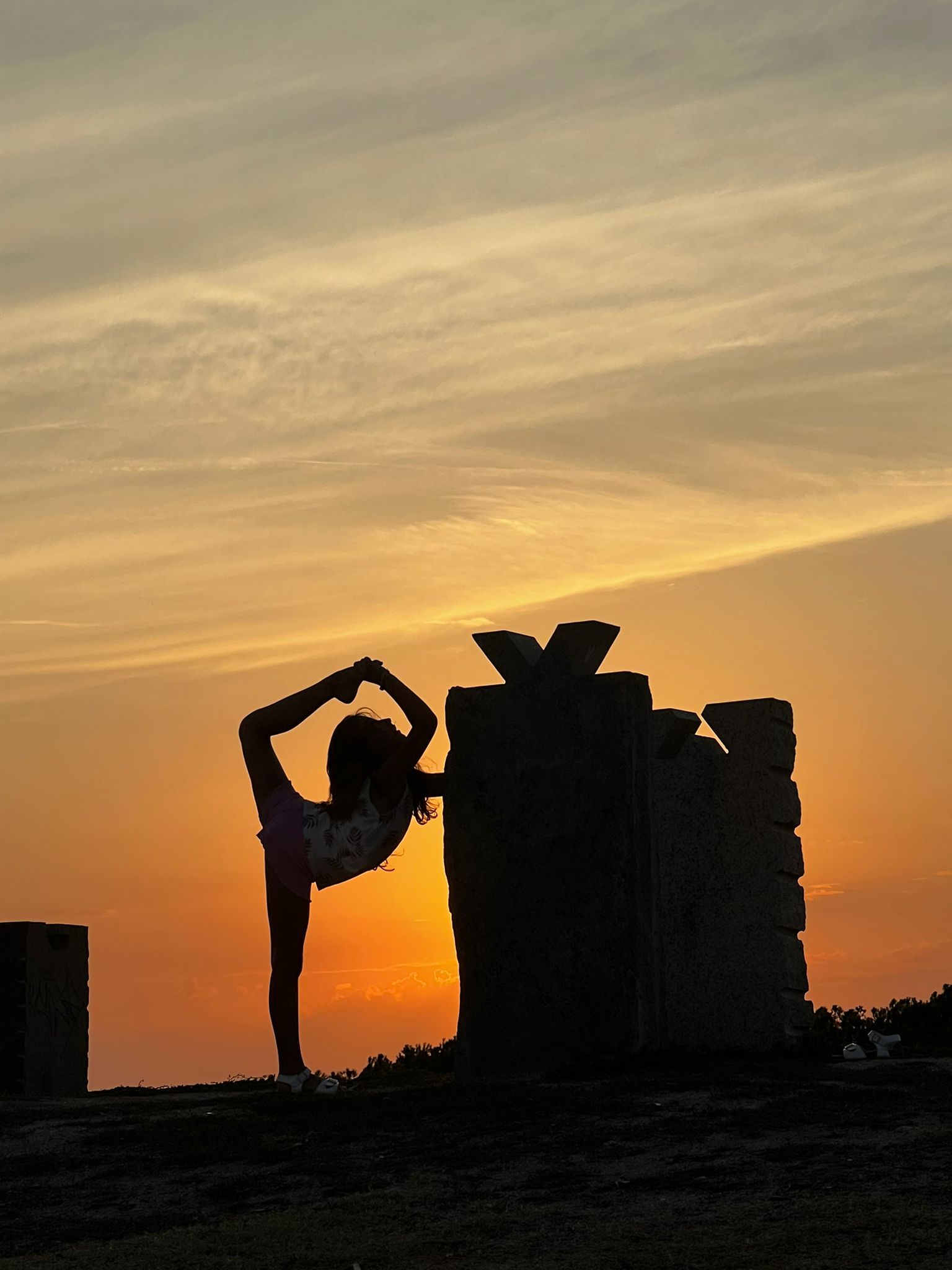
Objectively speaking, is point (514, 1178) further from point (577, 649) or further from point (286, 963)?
point (577, 649)

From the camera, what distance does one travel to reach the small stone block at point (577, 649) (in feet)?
33.0

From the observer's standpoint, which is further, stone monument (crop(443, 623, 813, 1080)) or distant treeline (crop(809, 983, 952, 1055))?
distant treeline (crop(809, 983, 952, 1055))

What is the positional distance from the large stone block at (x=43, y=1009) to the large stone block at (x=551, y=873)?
617cm

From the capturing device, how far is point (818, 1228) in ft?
18.5

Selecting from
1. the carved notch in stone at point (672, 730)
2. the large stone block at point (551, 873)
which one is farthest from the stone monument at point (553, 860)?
the carved notch in stone at point (672, 730)

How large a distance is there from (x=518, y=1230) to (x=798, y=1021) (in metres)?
5.81

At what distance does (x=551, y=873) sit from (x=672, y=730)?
2123mm

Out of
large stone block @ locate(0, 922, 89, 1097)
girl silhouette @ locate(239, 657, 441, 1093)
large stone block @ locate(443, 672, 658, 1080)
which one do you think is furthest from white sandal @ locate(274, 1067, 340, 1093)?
large stone block @ locate(0, 922, 89, 1097)

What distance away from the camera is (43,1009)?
1492 centimetres

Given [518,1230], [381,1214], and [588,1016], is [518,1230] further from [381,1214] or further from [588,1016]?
[588,1016]

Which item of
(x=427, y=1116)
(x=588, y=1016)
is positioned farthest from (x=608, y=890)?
(x=427, y=1116)

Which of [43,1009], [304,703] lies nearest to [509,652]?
[304,703]

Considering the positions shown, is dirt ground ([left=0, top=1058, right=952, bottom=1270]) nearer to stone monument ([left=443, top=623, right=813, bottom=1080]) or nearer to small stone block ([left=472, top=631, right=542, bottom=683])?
stone monument ([left=443, top=623, right=813, bottom=1080])

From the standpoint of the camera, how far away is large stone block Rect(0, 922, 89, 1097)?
14586 mm
